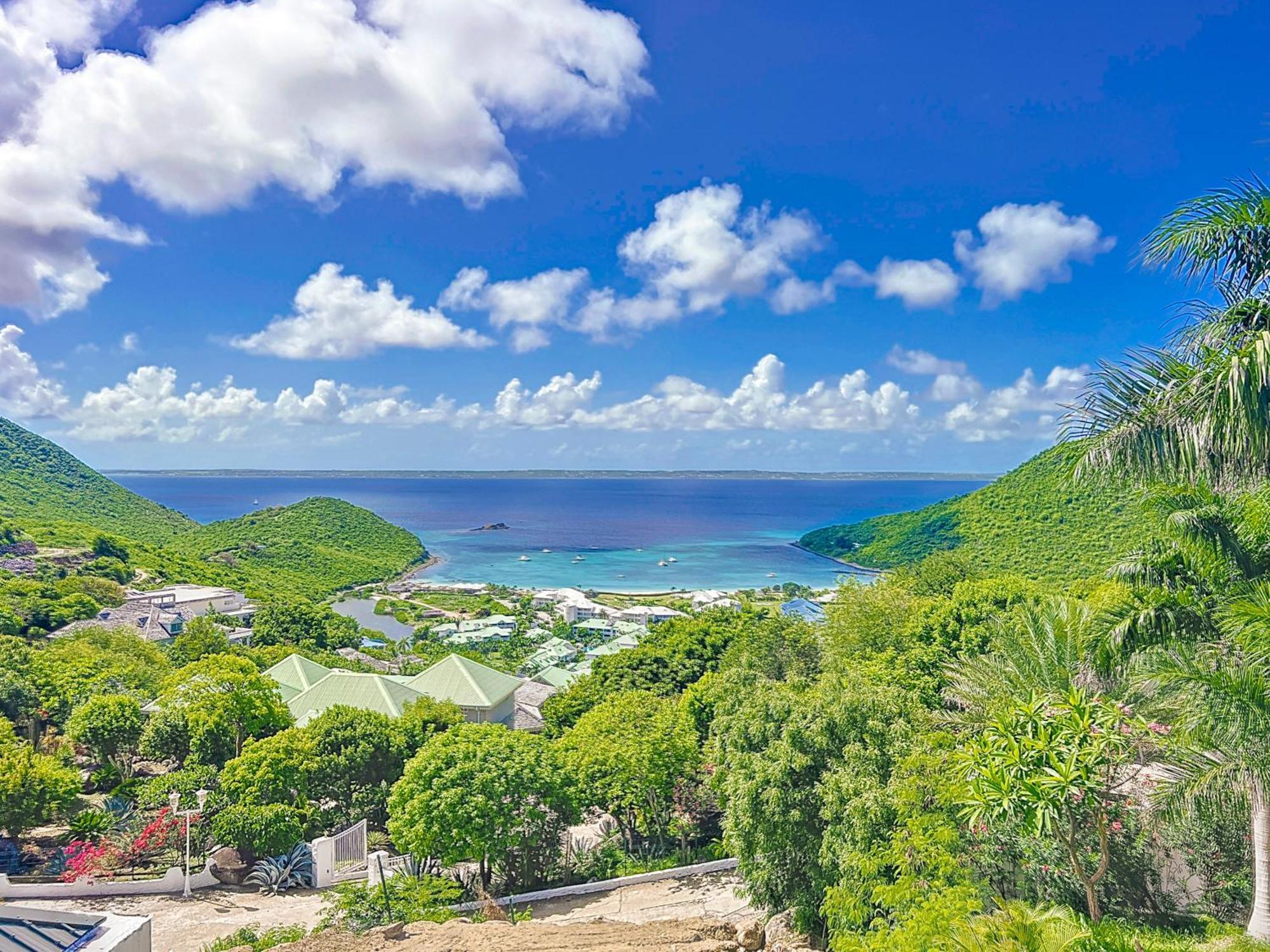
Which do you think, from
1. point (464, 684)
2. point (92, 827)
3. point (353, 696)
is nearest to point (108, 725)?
point (92, 827)

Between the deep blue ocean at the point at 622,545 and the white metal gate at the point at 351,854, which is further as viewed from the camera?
the deep blue ocean at the point at 622,545

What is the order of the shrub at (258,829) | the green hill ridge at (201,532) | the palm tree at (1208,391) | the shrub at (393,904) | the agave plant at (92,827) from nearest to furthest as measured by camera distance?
the palm tree at (1208,391)
the shrub at (393,904)
the shrub at (258,829)
the agave plant at (92,827)
the green hill ridge at (201,532)

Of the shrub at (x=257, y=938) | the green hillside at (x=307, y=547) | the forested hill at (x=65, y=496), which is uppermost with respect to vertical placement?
the forested hill at (x=65, y=496)

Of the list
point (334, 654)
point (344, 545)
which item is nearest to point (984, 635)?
point (334, 654)

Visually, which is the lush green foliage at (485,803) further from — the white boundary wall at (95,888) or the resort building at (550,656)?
the resort building at (550,656)

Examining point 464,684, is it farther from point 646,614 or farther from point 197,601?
point 197,601

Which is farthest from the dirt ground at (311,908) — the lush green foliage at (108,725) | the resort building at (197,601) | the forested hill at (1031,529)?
the resort building at (197,601)
